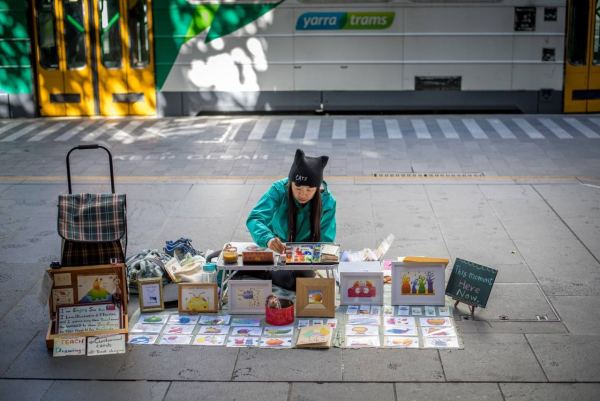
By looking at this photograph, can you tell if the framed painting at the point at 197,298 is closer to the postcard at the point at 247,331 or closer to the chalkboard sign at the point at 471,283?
the postcard at the point at 247,331

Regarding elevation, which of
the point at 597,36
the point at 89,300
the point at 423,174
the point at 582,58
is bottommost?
the point at 89,300

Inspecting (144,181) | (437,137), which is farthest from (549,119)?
(144,181)

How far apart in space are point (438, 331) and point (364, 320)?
0.63 meters

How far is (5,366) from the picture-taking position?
622cm

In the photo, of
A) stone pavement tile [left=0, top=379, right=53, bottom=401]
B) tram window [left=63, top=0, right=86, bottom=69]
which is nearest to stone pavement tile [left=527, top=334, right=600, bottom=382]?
stone pavement tile [left=0, top=379, right=53, bottom=401]

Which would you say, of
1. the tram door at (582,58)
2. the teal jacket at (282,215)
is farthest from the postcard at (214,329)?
the tram door at (582,58)

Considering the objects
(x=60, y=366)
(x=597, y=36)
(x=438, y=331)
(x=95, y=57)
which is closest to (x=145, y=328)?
(x=60, y=366)

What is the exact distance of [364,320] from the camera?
22.7 feet

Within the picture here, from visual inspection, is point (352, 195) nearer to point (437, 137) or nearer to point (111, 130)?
point (437, 137)

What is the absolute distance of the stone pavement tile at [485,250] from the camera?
27.3 ft

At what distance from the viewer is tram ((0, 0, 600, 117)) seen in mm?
15570

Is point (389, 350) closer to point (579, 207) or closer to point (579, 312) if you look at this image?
point (579, 312)

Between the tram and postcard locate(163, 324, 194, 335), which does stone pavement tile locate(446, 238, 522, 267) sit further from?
the tram

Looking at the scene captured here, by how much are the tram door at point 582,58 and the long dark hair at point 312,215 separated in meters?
9.98
